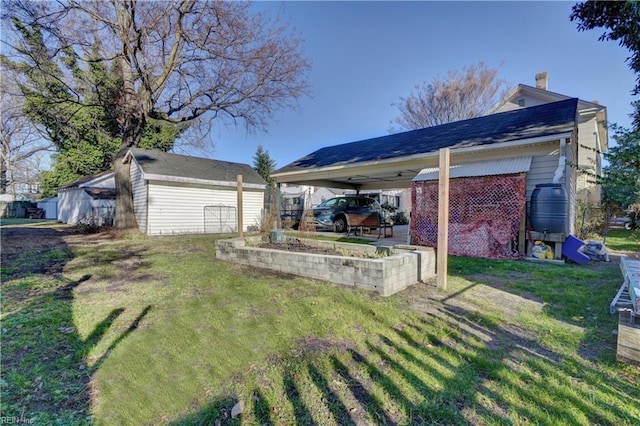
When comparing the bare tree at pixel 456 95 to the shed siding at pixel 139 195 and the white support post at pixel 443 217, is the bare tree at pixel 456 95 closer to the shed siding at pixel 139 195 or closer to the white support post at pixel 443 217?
the white support post at pixel 443 217

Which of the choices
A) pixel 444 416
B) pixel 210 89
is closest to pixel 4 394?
pixel 444 416

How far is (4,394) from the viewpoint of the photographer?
199 centimetres

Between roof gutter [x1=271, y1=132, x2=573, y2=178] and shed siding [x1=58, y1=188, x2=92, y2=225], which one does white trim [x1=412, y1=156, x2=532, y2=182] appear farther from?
shed siding [x1=58, y1=188, x2=92, y2=225]

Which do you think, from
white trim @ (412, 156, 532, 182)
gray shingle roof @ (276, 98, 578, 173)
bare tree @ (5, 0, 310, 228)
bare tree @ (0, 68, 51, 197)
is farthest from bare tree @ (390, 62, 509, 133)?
bare tree @ (0, 68, 51, 197)

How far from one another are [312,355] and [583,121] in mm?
17957

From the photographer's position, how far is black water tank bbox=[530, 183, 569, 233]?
606 cm

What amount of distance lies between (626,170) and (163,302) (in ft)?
20.6

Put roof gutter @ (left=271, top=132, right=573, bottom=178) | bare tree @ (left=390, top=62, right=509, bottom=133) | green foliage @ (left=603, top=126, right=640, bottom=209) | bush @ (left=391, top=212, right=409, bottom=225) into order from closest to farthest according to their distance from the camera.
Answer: green foliage @ (left=603, top=126, right=640, bottom=209), roof gutter @ (left=271, top=132, right=573, bottom=178), bare tree @ (left=390, top=62, right=509, bottom=133), bush @ (left=391, top=212, right=409, bottom=225)

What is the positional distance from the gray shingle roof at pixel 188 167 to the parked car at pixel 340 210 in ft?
17.3

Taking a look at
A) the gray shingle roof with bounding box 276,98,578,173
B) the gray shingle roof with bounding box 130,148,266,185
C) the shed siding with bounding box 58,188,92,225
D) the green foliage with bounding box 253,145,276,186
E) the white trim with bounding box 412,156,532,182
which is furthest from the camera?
the green foliage with bounding box 253,145,276,186

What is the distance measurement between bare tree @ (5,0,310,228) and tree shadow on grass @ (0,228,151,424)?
841 centimetres

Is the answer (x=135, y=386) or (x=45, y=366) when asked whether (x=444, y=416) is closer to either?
(x=135, y=386)

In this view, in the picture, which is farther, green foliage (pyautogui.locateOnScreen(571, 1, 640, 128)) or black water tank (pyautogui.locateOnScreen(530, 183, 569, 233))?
green foliage (pyautogui.locateOnScreen(571, 1, 640, 128))

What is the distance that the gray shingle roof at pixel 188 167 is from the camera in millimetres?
12602
